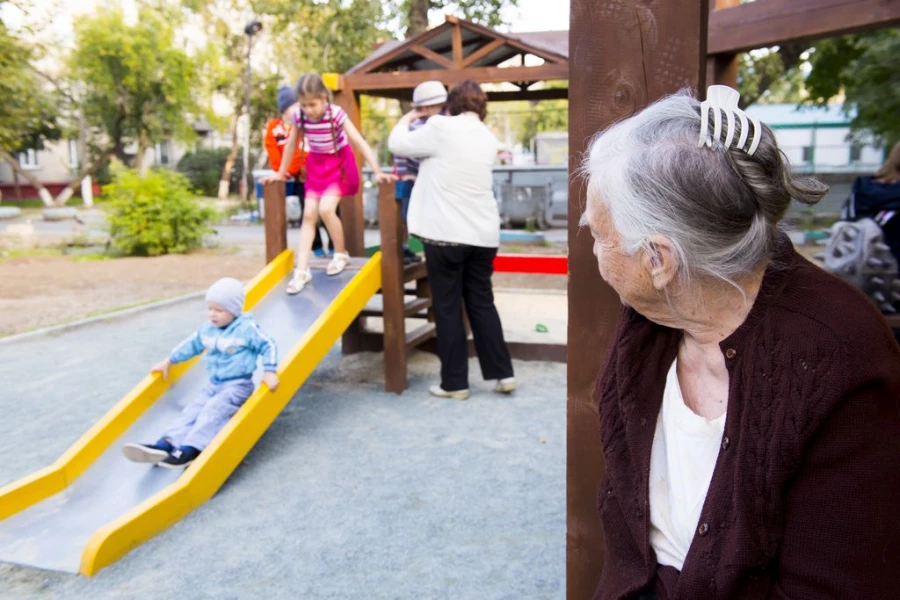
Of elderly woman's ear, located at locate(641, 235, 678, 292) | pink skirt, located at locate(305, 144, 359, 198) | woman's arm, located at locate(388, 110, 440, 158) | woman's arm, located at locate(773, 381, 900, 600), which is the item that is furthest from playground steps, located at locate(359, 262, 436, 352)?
woman's arm, located at locate(773, 381, 900, 600)

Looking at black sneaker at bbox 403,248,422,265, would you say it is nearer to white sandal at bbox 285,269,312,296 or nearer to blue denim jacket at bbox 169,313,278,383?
white sandal at bbox 285,269,312,296

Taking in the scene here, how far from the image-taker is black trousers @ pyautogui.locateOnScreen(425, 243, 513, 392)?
4973 mm

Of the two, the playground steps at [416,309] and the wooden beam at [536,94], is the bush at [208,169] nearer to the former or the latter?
the wooden beam at [536,94]

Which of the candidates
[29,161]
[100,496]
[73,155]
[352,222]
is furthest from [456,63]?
[73,155]

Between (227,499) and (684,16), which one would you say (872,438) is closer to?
(684,16)

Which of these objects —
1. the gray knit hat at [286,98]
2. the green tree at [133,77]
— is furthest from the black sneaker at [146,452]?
the green tree at [133,77]

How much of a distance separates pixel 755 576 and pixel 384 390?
4.25 m

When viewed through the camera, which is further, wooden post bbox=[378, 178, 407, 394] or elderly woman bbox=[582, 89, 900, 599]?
wooden post bbox=[378, 178, 407, 394]

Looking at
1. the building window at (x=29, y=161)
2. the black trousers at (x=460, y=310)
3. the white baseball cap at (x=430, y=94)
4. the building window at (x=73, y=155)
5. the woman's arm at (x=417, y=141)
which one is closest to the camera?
the woman's arm at (x=417, y=141)

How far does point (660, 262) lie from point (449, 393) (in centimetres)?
392

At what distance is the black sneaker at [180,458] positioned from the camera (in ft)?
12.2

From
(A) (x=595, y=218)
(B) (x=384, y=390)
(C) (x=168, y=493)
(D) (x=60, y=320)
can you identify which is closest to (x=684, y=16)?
(A) (x=595, y=218)

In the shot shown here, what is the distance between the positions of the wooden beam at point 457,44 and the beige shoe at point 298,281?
229 cm

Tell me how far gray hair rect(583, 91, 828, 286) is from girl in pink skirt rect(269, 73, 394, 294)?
3.99 metres
